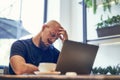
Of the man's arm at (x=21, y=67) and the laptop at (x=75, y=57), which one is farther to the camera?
the man's arm at (x=21, y=67)

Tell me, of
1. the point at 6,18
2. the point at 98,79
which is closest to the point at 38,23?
the point at 6,18

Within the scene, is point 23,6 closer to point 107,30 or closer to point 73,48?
point 107,30

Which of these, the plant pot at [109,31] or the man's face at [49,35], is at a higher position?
the plant pot at [109,31]

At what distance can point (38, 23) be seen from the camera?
4035 mm

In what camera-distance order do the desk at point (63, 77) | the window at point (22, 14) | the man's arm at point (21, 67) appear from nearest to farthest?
1. the desk at point (63, 77)
2. the man's arm at point (21, 67)
3. the window at point (22, 14)

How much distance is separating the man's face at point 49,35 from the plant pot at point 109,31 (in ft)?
4.19

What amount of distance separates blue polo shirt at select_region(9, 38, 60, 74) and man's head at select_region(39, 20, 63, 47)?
0.23 ft

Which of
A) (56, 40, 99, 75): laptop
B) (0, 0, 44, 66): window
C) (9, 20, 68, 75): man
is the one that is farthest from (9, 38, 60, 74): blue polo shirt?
(0, 0, 44, 66): window

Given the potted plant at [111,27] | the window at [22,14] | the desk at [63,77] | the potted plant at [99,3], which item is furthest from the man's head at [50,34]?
the window at [22,14]

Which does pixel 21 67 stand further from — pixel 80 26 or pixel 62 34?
pixel 80 26

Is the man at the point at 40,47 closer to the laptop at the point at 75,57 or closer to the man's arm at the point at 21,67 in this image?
the man's arm at the point at 21,67

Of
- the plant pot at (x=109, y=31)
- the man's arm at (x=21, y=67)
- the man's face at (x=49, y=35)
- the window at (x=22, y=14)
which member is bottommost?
the man's arm at (x=21, y=67)

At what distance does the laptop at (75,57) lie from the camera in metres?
1.40

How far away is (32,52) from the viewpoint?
202 centimetres
